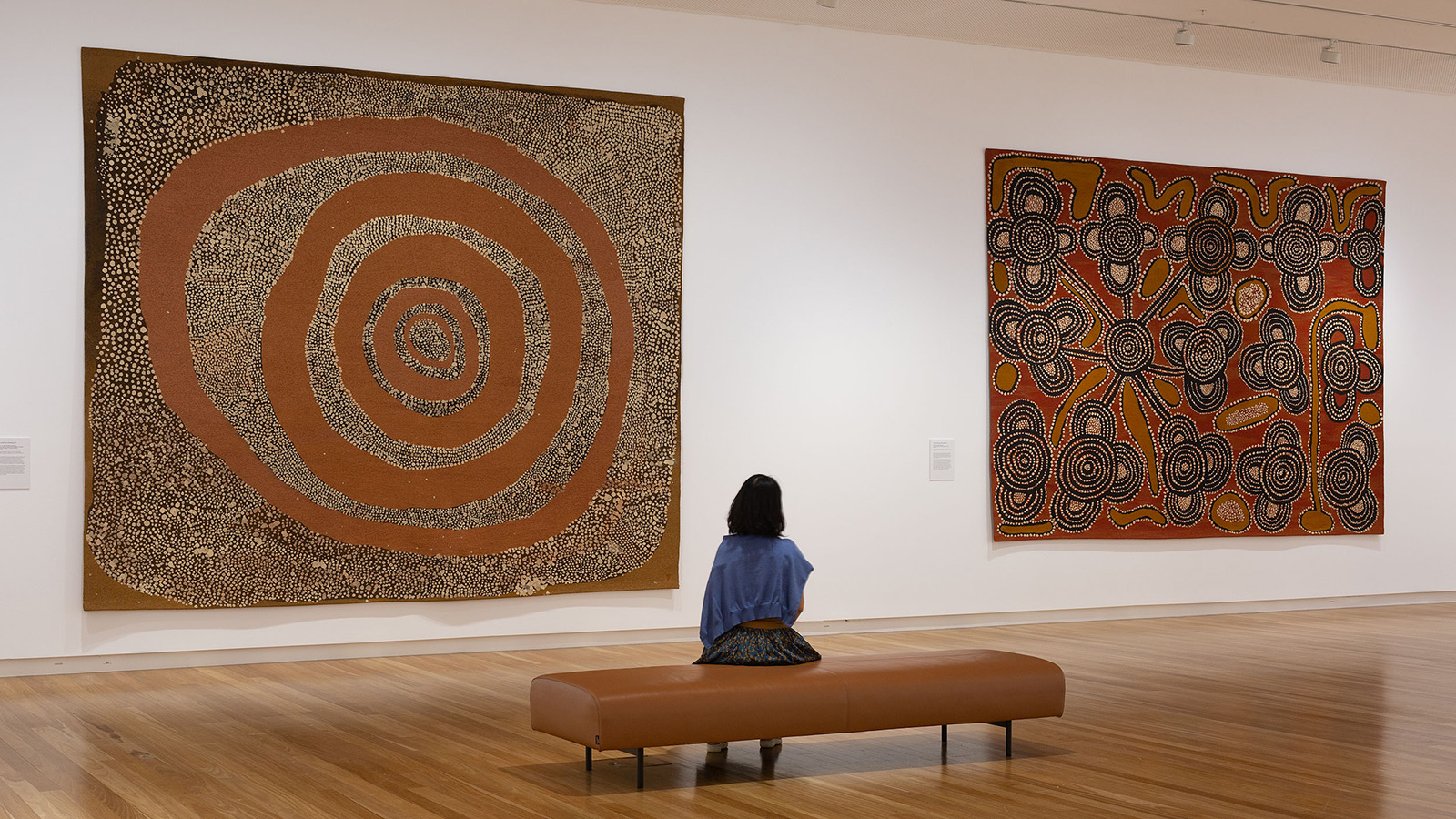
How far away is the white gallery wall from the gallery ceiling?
0.15 metres

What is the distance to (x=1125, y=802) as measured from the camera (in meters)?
4.44

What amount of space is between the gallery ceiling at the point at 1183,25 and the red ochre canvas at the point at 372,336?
141cm

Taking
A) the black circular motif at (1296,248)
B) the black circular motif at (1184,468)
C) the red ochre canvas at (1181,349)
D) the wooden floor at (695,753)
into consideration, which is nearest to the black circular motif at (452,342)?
the wooden floor at (695,753)

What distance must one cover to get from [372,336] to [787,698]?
402 cm

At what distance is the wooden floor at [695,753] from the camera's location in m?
4.43

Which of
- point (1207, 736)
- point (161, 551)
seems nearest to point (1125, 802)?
point (1207, 736)

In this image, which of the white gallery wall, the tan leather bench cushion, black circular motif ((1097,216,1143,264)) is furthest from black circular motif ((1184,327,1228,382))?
the tan leather bench cushion

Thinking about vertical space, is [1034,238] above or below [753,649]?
above

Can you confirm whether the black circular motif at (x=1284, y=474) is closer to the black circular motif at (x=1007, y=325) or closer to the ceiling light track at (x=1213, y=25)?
the black circular motif at (x=1007, y=325)

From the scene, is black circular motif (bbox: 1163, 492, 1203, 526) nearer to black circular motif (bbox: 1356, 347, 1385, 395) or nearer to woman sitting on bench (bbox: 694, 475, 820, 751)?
black circular motif (bbox: 1356, 347, 1385, 395)

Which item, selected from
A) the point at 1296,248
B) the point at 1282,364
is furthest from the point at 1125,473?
the point at 1296,248

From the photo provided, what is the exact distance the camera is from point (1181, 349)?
10.0m

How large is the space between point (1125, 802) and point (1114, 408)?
223 inches

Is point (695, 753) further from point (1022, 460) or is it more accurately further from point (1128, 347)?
point (1128, 347)
